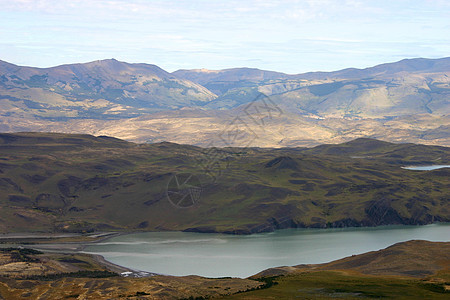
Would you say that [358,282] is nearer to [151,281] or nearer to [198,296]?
[198,296]

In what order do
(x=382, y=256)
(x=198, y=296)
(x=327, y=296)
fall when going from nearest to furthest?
1. (x=327, y=296)
2. (x=198, y=296)
3. (x=382, y=256)

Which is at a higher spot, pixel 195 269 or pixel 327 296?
pixel 327 296

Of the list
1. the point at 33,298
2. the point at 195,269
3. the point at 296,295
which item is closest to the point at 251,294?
the point at 296,295

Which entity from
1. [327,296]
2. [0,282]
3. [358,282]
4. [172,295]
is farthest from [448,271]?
[0,282]

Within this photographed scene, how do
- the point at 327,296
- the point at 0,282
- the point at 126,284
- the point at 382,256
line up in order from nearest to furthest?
the point at 327,296 < the point at 126,284 < the point at 0,282 < the point at 382,256

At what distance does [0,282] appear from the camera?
468 ft

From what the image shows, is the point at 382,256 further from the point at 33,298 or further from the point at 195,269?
the point at 33,298

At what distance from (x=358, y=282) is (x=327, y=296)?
14565 mm

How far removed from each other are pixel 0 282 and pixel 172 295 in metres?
48.2

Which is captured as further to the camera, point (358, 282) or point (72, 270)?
point (72, 270)

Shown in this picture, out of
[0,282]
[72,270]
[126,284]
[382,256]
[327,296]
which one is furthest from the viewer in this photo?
[72,270]

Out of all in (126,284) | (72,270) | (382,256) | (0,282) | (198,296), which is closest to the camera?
(198,296)

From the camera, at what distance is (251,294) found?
113 metres

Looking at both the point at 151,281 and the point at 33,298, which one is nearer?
the point at 33,298
